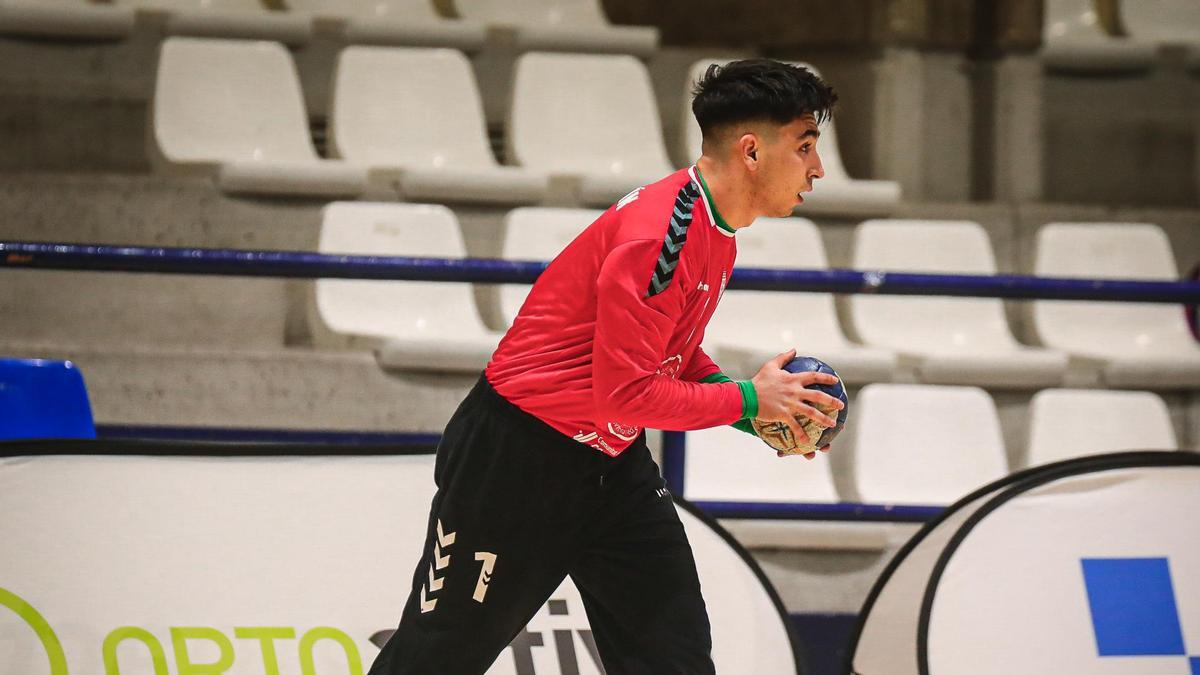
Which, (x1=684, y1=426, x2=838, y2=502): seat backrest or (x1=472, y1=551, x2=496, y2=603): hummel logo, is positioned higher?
(x1=472, y1=551, x2=496, y2=603): hummel logo

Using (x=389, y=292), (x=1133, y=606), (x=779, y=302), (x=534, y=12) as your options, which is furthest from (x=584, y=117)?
(x=1133, y=606)

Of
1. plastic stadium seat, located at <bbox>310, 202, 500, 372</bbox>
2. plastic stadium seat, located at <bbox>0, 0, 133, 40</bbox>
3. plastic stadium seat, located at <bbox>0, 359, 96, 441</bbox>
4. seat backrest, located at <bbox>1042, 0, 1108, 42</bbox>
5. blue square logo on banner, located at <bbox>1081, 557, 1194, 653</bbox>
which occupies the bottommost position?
blue square logo on banner, located at <bbox>1081, 557, 1194, 653</bbox>

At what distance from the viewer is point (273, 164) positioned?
17.1 feet

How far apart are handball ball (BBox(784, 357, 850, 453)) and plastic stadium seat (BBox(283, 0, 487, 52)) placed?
4248mm

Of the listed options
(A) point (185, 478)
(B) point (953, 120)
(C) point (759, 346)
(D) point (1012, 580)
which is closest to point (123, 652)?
(A) point (185, 478)

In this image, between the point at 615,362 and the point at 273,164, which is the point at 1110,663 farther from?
the point at 273,164

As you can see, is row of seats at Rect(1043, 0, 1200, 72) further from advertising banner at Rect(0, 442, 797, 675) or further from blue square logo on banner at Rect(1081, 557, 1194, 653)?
advertising banner at Rect(0, 442, 797, 675)

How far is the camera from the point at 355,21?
6.21 m

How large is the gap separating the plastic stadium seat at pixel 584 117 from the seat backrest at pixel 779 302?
0.66 meters

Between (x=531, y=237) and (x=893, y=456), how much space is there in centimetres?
163

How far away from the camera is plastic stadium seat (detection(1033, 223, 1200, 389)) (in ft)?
19.2

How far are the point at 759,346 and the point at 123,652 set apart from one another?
3029mm

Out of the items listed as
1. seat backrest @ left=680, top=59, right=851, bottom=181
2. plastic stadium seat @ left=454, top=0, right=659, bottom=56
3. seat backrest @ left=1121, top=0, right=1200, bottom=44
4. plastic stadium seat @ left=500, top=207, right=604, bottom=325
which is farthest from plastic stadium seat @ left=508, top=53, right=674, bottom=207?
seat backrest @ left=1121, top=0, right=1200, bottom=44

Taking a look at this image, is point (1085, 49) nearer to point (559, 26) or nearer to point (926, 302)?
point (926, 302)
